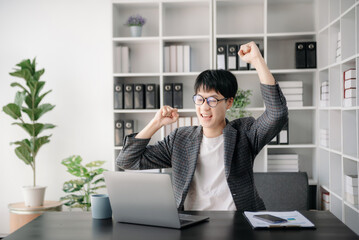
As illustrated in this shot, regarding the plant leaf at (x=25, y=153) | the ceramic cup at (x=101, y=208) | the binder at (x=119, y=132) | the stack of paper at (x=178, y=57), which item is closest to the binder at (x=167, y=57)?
the stack of paper at (x=178, y=57)

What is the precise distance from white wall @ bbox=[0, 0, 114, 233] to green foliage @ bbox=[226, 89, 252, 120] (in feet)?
4.37

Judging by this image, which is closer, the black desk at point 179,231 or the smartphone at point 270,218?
the black desk at point 179,231

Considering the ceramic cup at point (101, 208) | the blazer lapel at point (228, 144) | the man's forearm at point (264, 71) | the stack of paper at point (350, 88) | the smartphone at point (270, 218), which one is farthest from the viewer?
the stack of paper at point (350, 88)

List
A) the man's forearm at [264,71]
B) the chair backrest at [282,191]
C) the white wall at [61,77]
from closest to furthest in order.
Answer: the man's forearm at [264,71] < the chair backrest at [282,191] < the white wall at [61,77]

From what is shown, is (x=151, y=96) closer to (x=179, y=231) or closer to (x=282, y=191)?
(x=282, y=191)

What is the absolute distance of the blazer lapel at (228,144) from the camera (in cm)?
212

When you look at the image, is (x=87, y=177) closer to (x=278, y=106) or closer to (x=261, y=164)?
(x=261, y=164)

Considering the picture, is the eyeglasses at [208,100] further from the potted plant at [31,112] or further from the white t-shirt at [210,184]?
the potted plant at [31,112]

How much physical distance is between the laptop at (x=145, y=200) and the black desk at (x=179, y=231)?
0.10 ft

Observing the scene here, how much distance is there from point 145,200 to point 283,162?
9.19 ft

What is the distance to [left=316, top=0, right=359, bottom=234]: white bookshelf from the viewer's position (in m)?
3.38

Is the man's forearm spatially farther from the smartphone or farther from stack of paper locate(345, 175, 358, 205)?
stack of paper locate(345, 175, 358, 205)

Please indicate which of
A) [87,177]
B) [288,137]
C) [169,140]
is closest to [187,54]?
[288,137]

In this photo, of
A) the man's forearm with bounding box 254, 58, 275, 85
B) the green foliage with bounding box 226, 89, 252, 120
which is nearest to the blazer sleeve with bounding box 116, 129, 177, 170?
the man's forearm with bounding box 254, 58, 275, 85
